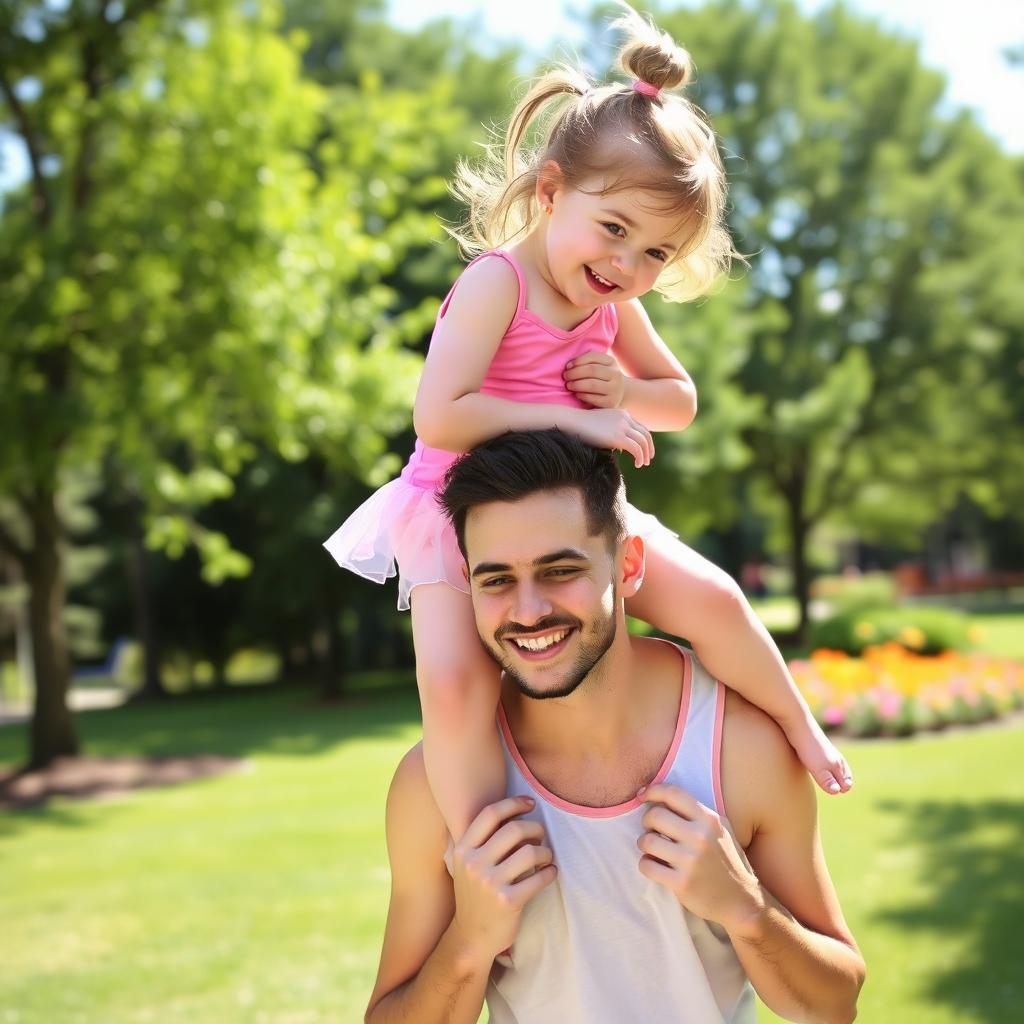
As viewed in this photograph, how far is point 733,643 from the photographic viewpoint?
2.69 m

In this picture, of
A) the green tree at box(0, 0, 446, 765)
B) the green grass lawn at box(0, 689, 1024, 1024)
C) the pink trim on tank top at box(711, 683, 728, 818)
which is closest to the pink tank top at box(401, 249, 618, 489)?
the pink trim on tank top at box(711, 683, 728, 818)

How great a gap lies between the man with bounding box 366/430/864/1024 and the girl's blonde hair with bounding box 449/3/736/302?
2.11 feet

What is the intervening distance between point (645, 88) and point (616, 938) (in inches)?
74.9

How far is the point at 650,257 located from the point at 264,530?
24032mm

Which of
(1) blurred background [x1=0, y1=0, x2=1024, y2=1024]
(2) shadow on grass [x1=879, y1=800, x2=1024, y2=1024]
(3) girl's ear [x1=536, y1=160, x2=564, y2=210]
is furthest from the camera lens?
(1) blurred background [x1=0, y1=0, x2=1024, y2=1024]

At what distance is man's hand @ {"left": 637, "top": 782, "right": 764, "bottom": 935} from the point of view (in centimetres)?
238

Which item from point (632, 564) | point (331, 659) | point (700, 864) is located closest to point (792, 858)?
point (700, 864)

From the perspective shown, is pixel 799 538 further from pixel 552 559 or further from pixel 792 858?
pixel 552 559

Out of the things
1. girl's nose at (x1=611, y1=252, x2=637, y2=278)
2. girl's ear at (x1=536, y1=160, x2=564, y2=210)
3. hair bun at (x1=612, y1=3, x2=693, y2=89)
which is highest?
hair bun at (x1=612, y1=3, x2=693, y2=89)

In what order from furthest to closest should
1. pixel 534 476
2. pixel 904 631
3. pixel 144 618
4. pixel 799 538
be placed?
pixel 799 538 < pixel 144 618 < pixel 904 631 < pixel 534 476

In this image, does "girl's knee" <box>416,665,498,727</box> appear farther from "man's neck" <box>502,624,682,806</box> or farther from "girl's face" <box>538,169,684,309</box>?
"girl's face" <box>538,169,684,309</box>

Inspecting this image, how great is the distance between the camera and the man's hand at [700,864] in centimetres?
238

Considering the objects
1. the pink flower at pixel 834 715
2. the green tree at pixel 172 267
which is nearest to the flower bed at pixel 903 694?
the pink flower at pixel 834 715

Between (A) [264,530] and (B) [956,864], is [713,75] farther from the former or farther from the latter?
(B) [956,864]
